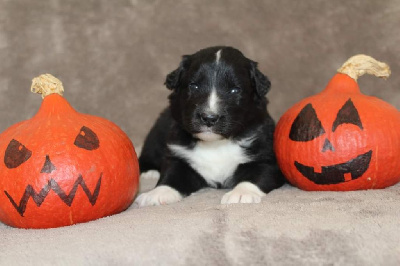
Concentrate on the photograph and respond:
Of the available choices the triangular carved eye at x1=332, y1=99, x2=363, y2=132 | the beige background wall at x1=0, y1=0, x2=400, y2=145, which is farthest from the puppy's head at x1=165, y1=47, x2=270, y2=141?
the beige background wall at x1=0, y1=0, x2=400, y2=145

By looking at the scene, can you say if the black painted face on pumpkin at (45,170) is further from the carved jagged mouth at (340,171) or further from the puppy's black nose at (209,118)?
the carved jagged mouth at (340,171)

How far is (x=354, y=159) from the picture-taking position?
3.57 m

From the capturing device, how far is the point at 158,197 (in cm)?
383

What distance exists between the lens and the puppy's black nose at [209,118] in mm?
3699

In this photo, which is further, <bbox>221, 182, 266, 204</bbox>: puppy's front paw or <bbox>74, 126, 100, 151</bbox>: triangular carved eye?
<bbox>221, 182, 266, 204</bbox>: puppy's front paw

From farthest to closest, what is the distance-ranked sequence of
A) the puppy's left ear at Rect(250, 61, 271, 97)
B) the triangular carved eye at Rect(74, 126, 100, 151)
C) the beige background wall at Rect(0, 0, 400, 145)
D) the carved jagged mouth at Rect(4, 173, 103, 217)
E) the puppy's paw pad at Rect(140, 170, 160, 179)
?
the beige background wall at Rect(0, 0, 400, 145), the puppy's paw pad at Rect(140, 170, 160, 179), the puppy's left ear at Rect(250, 61, 271, 97), the triangular carved eye at Rect(74, 126, 100, 151), the carved jagged mouth at Rect(4, 173, 103, 217)

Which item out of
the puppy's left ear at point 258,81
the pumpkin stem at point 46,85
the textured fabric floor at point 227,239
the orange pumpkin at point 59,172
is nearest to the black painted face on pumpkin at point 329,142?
the puppy's left ear at point 258,81

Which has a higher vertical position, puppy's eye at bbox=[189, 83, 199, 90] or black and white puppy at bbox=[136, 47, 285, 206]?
puppy's eye at bbox=[189, 83, 199, 90]

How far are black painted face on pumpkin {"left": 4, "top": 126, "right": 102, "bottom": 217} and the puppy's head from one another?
2.68 ft

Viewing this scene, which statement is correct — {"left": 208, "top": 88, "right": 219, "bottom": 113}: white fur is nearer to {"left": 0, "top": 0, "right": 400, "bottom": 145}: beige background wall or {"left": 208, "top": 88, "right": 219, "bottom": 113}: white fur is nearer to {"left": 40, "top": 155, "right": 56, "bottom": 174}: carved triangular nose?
{"left": 40, "top": 155, "right": 56, "bottom": 174}: carved triangular nose

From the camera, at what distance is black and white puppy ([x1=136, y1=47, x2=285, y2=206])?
383 cm

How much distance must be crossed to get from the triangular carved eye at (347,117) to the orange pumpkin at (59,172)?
140 centimetres

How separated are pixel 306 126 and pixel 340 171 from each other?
396 millimetres

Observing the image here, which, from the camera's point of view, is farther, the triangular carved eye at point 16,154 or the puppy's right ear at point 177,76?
the puppy's right ear at point 177,76
